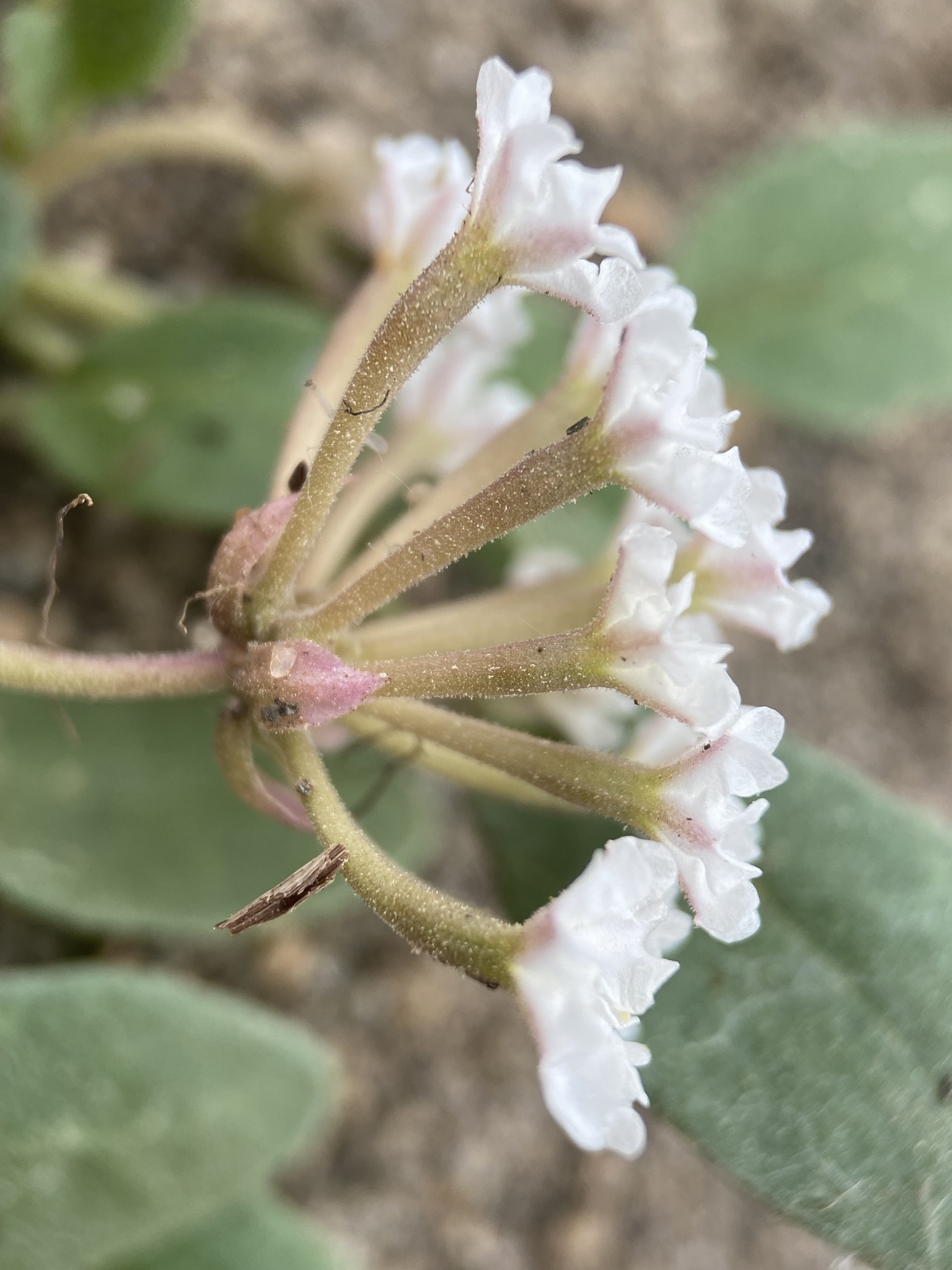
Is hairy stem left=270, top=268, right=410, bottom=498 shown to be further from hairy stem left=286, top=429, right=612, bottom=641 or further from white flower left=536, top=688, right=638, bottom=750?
white flower left=536, top=688, right=638, bottom=750

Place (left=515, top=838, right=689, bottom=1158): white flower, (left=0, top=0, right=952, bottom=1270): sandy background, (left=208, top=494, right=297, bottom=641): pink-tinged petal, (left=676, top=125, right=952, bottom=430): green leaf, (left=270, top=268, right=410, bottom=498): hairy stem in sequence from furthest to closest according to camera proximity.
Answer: (left=676, top=125, right=952, bottom=430): green leaf
(left=0, top=0, right=952, bottom=1270): sandy background
(left=270, top=268, right=410, bottom=498): hairy stem
(left=208, top=494, right=297, bottom=641): pink-tinged petal
(left=515, top=838, right=689, bottom=1158): white flower

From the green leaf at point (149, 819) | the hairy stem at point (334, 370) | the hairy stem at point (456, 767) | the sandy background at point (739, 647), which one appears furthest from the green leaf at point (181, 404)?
the hairy stem at point (456, 767)

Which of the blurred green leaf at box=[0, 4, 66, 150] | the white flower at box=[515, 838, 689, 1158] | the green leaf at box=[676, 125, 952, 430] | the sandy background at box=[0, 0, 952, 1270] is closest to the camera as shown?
the white flower at box=[515, 838, 689, 1158]

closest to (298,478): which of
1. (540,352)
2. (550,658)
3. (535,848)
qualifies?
(550,658)

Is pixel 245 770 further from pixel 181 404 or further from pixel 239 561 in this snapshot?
pixel 181 404

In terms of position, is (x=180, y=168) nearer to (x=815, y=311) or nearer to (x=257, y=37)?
(x=257, y=37)

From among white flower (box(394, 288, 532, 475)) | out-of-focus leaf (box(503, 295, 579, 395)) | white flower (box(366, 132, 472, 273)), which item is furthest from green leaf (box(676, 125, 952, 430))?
white flower (box(366, 132, 472, 273))

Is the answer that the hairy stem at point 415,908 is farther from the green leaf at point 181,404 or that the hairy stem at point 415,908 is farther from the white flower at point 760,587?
the green leaf at point 181,404
